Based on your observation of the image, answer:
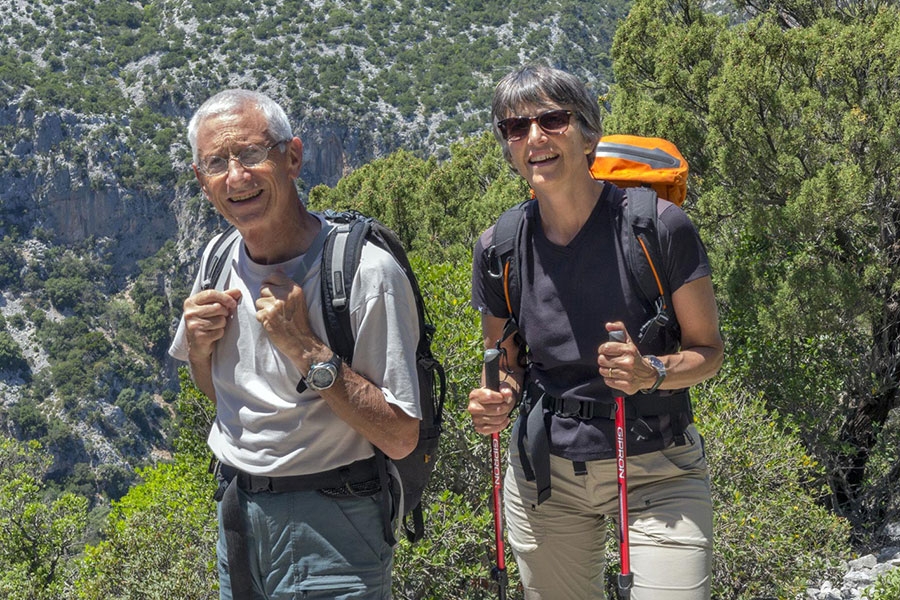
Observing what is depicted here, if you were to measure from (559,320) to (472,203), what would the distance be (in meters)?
8.47

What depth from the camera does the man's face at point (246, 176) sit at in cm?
201

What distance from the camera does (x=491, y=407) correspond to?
2.34 metres

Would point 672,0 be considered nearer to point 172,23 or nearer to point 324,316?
point 324,316

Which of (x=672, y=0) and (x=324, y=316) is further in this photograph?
(x=672, y=0)

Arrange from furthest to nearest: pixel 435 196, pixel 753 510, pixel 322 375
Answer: pixel 435 196 → pixel 753 510 → pixel 322 375

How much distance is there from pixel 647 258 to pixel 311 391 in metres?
0.80

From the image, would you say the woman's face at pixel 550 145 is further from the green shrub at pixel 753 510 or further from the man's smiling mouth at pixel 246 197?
the green shrub at pixel 753 510

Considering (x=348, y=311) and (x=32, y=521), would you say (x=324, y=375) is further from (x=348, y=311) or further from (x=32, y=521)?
(x=32, y=521)

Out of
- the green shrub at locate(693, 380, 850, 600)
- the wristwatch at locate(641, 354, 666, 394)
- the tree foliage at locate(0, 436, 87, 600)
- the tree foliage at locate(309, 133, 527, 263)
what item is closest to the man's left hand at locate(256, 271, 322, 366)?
the wristwatch at locate(641, 354, 666, 394)

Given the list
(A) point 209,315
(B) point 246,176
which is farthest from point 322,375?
Answer: (B) point 246,176

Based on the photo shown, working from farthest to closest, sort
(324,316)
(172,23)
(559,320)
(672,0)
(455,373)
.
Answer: (172,23), (672,0), (455,373), (559,320), (324,316)

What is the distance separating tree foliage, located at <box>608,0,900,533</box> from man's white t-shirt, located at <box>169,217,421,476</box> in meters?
6.06

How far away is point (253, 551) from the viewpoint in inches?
80.9

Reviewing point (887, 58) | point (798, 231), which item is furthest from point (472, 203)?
point (887, 58)
